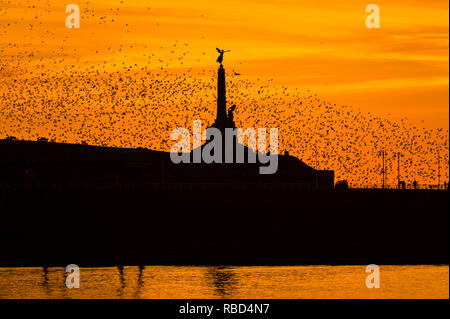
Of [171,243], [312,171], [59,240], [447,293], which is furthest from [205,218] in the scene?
[312,171]

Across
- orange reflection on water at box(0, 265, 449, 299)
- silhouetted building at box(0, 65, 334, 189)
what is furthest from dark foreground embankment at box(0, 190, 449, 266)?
silhouetted building at box(0, 65, 334, 189)

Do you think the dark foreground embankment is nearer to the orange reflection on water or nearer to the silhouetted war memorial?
the silhouetted war memorial

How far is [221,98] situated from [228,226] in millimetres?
28446

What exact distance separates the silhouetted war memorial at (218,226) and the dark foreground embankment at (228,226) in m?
0.09

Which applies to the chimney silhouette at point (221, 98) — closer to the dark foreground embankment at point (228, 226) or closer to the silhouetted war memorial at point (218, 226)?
the silhouetted war memorial at point (218, 226)

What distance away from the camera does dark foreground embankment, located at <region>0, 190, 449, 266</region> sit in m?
89.4

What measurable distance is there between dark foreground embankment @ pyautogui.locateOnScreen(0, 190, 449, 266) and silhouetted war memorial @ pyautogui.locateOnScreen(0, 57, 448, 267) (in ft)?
0.28

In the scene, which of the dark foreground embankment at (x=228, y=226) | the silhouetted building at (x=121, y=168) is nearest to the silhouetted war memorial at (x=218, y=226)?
the dark foreground embankment at (x=228, y=226)

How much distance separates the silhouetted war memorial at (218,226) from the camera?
291 feet

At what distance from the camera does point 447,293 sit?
69375 millimetres
